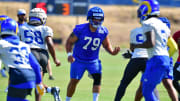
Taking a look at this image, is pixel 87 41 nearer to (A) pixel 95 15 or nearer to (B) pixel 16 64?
(A) pixel 95 15

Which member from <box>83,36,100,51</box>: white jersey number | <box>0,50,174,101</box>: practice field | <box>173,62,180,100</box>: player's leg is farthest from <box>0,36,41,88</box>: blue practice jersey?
<box>0,50,174,101</box>: practice field

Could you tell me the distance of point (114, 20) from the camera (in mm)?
43125

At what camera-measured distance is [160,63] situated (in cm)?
759

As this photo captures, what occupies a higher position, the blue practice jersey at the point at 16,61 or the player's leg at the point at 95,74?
the blue practice jersey at the point at 16,61

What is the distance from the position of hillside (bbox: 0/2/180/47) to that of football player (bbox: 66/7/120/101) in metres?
24.5

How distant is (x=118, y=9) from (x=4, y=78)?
Result: 31676mm

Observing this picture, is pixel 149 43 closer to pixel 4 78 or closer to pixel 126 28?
pixel 4 78

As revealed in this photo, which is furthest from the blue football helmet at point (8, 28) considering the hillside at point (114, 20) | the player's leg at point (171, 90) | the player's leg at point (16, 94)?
the hillside at point (114, 20)

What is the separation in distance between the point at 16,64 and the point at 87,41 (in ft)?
8.30

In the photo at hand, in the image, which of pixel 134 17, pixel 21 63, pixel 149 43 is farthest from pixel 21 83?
pixel 134 17

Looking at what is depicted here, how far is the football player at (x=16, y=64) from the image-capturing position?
267 inches

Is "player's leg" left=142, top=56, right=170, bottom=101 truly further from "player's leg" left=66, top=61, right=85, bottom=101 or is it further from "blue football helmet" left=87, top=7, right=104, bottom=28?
"player's leg" left=66, top=61, right=85, bottom=101

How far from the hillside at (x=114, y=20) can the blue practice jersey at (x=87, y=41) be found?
80.3 ft

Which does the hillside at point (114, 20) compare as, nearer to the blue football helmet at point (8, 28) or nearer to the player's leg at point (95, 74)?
the player's leg at point (95, 74)
